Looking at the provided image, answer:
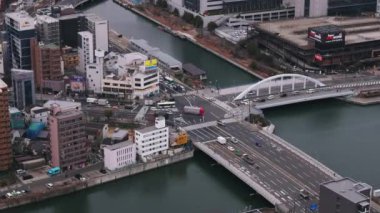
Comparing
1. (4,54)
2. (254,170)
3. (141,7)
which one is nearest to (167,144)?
(254,170)

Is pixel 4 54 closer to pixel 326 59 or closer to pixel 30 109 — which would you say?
pixel 30 109

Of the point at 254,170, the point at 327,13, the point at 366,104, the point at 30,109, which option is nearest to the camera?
the point at 254,170

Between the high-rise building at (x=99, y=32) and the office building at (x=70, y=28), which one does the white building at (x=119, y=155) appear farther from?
the office building at (x=70, y=28)

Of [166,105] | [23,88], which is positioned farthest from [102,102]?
[23,88]

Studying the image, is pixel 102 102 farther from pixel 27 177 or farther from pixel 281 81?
A: pixel 281 81

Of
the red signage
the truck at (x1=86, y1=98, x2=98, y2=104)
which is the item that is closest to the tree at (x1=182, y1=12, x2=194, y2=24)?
the red signage

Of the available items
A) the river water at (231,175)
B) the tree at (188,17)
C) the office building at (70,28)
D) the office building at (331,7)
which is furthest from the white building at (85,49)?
the office building at (331,7)
